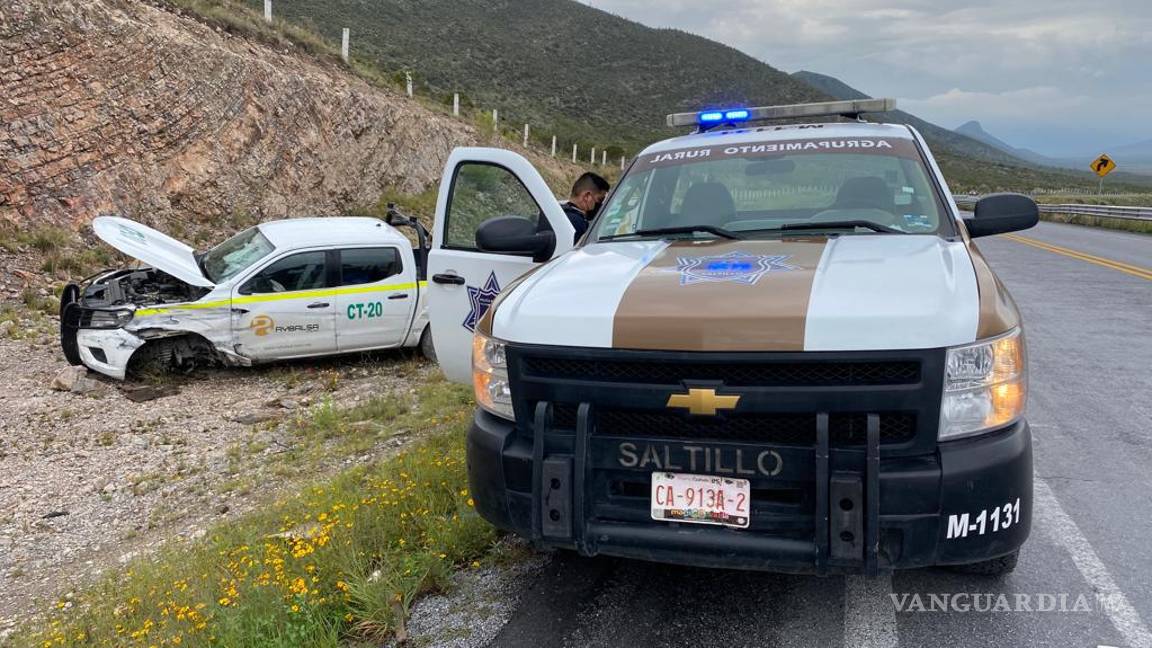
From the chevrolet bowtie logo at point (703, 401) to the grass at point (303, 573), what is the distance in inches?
56.9

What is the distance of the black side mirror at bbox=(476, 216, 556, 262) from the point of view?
14.0 ft

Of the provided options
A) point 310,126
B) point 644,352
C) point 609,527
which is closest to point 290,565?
point 609,527

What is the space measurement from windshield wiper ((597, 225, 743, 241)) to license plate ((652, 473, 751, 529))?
1464 millimetres

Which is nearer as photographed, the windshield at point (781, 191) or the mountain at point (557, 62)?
the windshield at point (781, 191)

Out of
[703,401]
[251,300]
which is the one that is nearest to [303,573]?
[703,401]

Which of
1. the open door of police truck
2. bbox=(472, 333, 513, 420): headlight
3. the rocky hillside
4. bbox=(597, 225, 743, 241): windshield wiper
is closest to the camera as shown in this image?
bbox=(472, 333, 513, 420): headlight

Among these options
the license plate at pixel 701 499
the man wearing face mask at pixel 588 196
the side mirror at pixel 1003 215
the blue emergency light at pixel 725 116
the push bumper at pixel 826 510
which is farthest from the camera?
the man wearing face mask at pixel 588 196

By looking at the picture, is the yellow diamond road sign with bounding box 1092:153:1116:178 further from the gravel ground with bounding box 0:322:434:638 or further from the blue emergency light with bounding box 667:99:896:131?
the blue emergency light with bounding box 667:99:896:131

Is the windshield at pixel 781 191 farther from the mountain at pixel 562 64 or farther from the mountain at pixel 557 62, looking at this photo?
the mountain at pixel 557 62

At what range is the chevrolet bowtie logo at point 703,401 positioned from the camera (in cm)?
262

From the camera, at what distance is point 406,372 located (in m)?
9.25

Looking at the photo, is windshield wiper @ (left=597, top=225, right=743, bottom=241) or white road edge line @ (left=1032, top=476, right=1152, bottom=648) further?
windshield wiper @ (left=597, top=225, right=743, bottom=241)

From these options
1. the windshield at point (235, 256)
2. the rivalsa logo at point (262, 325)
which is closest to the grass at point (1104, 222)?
the windshield at point (235, 256)

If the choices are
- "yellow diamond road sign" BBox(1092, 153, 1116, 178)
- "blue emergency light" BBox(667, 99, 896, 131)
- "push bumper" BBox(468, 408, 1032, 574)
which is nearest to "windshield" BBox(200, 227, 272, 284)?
"blue emergency light" BBox(667, 99, 896, 131)
